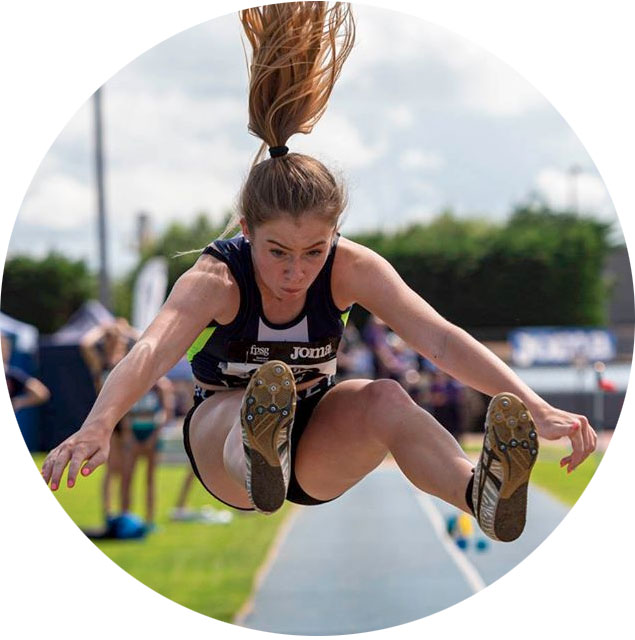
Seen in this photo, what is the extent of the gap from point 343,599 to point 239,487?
5972 mm

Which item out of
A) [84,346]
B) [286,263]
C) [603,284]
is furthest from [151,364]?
[603,284]

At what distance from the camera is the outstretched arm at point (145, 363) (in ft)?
10.1

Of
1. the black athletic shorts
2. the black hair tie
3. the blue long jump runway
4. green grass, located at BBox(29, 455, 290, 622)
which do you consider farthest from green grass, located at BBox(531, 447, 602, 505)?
the black hair tie

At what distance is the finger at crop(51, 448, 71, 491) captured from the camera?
3.00m

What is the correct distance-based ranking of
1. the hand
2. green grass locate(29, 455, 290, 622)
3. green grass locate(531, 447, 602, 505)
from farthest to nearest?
1. green grass locate(531, 447, 602, 505)
2. green grass locate(29, 455, 290, 622)
3. the hand

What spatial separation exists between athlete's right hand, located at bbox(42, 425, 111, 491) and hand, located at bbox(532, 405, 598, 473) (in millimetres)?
1342

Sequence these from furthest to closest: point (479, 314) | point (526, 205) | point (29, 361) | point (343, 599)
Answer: point (526, 205)
point (479, 314)
point (29, 361)
point (343, 599)

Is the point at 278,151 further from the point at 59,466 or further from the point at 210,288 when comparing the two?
the point at 59,466

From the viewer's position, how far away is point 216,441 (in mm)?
3869

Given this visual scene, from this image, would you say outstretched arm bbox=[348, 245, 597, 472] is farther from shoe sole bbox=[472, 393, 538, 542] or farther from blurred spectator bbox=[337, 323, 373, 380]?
blurred spectator bbox=[337, 323, 373, 380]

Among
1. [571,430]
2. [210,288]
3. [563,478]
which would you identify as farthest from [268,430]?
[563,478]

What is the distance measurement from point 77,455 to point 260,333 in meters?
0.95

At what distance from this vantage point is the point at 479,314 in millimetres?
16938

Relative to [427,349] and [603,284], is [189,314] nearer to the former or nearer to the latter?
[427,349]
